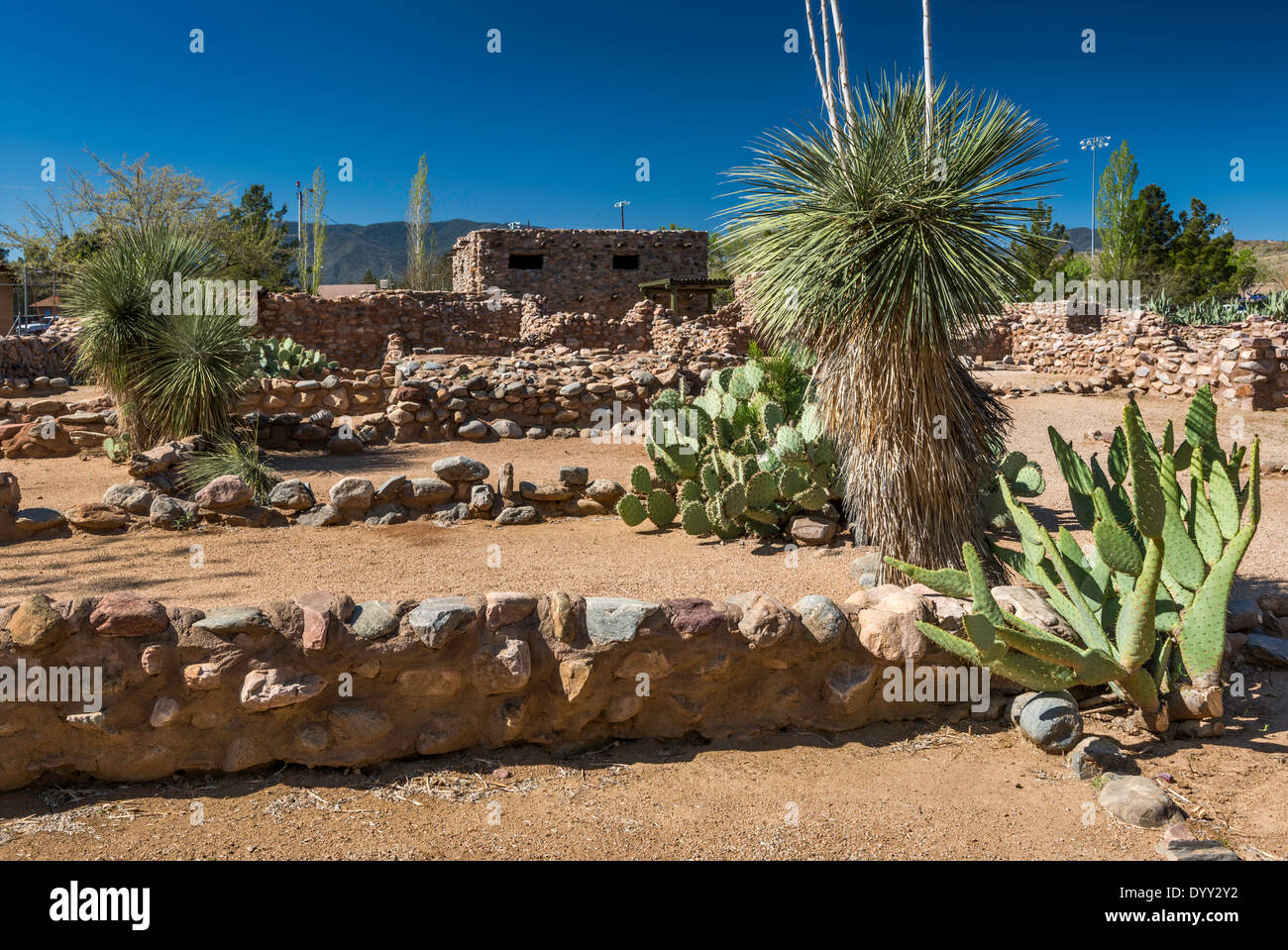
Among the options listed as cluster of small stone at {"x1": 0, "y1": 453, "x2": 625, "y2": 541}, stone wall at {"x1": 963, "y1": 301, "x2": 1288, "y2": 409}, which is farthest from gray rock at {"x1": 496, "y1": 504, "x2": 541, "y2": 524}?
stone wall at {"x1": 963, "y1": 301, "x2": 1288, "y2": 409}

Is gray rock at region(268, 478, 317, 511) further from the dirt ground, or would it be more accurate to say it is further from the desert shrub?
the dirt ground

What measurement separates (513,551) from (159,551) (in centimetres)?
240

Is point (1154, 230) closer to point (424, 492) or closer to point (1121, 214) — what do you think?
point (1121, 214)

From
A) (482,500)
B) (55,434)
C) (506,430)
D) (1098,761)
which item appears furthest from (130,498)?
(1098,761)

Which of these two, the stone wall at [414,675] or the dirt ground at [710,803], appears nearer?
the dirt ground at [710,803]

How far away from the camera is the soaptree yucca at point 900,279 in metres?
4.25

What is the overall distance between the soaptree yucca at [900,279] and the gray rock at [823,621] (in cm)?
134

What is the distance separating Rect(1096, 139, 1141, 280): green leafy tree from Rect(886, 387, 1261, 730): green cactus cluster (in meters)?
35.3

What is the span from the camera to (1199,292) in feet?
112

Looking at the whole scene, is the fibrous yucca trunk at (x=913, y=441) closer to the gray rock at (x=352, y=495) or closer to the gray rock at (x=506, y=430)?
the gray rock at (x=352, y=495)

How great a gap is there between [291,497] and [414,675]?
4110 millimetres

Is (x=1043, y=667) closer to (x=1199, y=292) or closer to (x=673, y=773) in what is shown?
(x=673, y=773)

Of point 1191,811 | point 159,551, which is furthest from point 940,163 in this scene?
point 159,551

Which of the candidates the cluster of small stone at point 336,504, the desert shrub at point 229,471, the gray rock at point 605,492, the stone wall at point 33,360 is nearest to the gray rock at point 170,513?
the cluster of small stone at point 336,504
